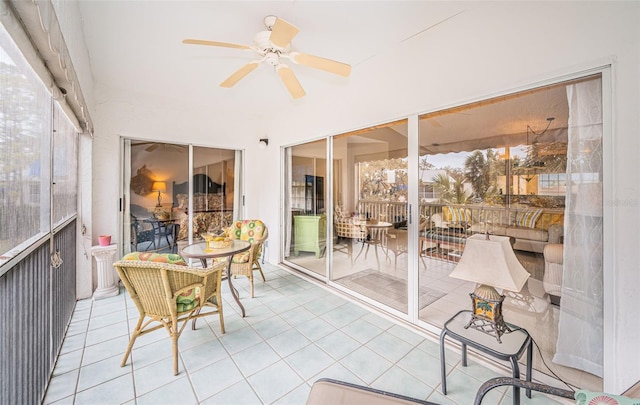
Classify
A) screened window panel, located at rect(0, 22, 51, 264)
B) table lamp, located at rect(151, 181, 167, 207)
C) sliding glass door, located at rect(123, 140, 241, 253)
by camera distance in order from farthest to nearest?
table lamp, located at rect(151, 181, 167, 207) < sliding glass door, located at rect(123, 140, 241, 253) < screened window panel, located at rect(0, 22, 51, 264)

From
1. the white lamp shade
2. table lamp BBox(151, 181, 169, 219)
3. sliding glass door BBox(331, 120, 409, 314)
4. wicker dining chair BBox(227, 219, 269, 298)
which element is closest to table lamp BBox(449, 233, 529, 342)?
the white lamp shade

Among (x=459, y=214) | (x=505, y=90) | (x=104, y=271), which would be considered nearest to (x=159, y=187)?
(x=104, y=271)

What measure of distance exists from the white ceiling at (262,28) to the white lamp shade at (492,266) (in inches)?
39.7

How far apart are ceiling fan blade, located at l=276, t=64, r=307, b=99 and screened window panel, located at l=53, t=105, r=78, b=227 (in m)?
1.90

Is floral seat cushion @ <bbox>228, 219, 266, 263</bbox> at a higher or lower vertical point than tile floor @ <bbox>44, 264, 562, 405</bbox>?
higher

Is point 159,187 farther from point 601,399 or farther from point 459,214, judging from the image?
point 601,399

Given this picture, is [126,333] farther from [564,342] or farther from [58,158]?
[564,342]

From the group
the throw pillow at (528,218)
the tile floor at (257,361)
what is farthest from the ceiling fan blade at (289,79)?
the tile floor at (257,361)

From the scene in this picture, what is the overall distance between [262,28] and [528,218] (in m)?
2.78

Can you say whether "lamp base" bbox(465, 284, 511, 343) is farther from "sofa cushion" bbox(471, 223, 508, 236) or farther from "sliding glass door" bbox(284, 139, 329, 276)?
"sliding glass door" bbox(284, 139, 329, 276)

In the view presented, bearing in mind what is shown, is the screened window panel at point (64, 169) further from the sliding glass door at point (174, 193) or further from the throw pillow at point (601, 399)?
the throw pillow at point (601, 399)

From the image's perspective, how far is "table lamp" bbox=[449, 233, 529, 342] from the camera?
1563mm

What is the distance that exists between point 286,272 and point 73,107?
3270 millimetres

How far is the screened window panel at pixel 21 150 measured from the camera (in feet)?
3.89
